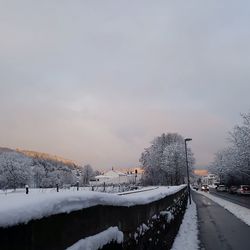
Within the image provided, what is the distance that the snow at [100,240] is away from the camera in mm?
4155

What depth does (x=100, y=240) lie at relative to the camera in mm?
4773

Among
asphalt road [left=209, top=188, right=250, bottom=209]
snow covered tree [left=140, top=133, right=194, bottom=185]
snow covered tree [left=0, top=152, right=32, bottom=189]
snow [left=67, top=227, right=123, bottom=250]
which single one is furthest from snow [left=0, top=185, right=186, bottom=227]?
snow covered tree [left=0, top=152, right=32, bottom=189]

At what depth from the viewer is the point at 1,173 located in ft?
359

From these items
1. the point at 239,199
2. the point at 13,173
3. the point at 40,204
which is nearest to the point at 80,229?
the point at 40,204

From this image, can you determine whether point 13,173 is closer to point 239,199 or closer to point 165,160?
point 165,160

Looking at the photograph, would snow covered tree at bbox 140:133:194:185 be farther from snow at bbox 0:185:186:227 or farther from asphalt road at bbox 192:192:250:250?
snow at bbox 0:185:186:227

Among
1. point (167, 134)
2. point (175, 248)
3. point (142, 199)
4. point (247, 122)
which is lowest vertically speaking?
point (175, 248)

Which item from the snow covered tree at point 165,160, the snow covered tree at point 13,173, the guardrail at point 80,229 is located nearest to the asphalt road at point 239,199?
the snow covered tree at point 165,160

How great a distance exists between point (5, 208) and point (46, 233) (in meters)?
0.61

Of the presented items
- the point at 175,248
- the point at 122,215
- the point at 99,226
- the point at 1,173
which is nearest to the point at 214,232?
the point at 175,248

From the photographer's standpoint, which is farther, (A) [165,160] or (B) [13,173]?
(A) [165,160]

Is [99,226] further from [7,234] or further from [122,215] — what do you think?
[7,234]

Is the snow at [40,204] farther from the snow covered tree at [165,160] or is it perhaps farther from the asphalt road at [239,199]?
the snow covered tree at [165,160]

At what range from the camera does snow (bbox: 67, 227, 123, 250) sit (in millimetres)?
4155
